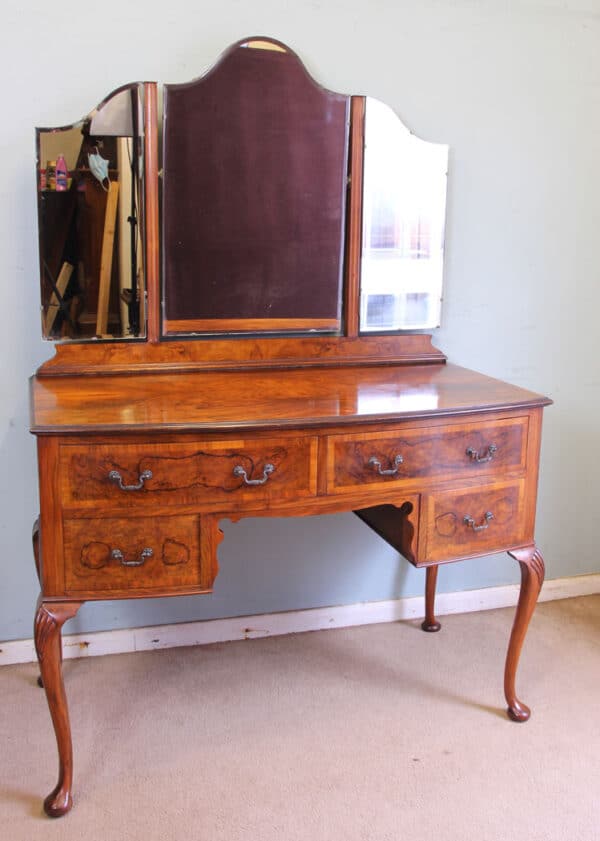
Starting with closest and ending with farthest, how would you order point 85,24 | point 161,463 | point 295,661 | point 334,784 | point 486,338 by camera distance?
point 161,463, point 334,784, point 85,24, point 295,661, point 486,338

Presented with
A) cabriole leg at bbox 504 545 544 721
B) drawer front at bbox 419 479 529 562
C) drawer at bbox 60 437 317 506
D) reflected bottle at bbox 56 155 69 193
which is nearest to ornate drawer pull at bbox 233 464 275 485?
drawer at bbox 60 437 317 506

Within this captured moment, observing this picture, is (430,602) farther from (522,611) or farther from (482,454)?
(482,454)

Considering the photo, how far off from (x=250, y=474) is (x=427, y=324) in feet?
3.00

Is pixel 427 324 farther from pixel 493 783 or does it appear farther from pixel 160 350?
pixel 493 783

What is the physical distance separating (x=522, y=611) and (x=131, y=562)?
1.00 metres

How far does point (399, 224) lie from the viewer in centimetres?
233

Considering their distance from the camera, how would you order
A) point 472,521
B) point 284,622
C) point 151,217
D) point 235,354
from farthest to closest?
point 284,622
point 235,354
point 151,217
point 472,521

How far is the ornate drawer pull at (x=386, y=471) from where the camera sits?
5.97 ft

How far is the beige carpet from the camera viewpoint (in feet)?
5.88

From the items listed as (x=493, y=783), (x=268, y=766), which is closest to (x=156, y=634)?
(x=268, y=766)

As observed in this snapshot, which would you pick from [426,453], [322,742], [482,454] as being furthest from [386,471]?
[322,742]

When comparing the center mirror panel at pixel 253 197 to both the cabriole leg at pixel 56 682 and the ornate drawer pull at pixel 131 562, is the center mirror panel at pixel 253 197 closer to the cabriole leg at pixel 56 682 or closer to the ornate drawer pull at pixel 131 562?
the ornate drawer pull at pixel 131 562

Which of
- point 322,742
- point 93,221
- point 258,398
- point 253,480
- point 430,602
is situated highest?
point 93,221

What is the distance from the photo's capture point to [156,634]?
7.97 feet
